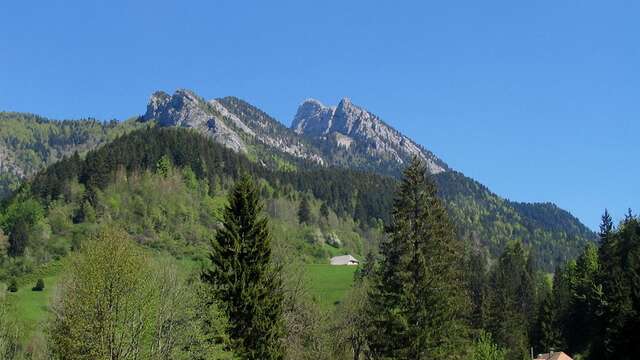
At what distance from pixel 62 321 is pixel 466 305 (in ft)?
107

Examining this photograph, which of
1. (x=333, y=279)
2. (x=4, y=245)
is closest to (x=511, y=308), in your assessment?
(x=333, y=279)

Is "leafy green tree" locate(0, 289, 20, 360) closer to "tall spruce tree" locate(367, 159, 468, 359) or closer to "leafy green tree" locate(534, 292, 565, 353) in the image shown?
"tall spruce tree" locate(367, 159, 468, 359)

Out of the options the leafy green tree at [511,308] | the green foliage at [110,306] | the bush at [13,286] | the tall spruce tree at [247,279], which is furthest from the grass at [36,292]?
the leafy green tree at [511,308]

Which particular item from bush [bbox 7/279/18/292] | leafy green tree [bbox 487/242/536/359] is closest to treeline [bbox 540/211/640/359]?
leafy green tree [bbox 487/242/536/359]

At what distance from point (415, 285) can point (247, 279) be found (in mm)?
11840

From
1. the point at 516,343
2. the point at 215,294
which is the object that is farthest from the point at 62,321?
the point at 516,343

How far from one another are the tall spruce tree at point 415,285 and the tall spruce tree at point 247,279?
307 inches

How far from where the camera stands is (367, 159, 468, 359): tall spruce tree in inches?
1885

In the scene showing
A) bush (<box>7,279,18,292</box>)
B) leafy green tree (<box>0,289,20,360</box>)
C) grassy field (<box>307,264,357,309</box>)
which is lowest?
leafy green tree (<box>0,289,20,360</box>)

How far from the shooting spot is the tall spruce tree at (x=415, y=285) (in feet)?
157

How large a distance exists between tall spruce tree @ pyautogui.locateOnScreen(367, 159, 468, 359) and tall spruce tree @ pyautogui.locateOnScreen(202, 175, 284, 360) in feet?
25.6

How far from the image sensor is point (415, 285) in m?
48.9

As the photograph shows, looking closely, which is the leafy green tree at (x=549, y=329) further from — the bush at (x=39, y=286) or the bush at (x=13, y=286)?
the bush at (x=13, y=286)

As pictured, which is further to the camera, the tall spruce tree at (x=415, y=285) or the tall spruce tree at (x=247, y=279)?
the tall spruce tree at (x=415, y=285)
